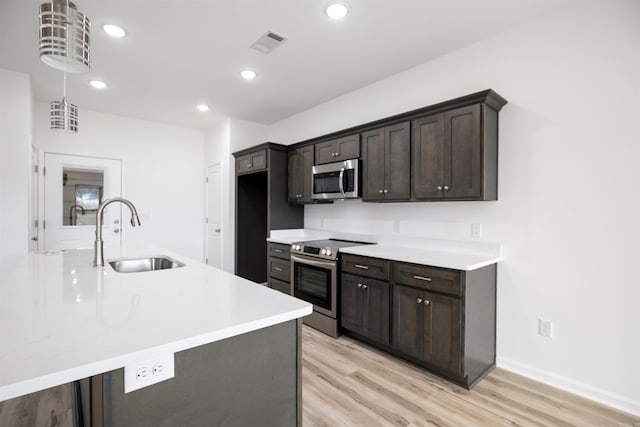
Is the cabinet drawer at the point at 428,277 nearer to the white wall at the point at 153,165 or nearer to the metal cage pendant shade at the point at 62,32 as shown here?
the metal cage pendant shade at the point at 62,32

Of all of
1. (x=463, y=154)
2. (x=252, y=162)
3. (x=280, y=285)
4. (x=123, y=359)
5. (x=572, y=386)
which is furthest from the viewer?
(x=252, y=162)

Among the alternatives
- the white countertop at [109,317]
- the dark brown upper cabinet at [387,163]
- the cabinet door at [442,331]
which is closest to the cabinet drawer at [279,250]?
the dark brown upper cabinet at [387,163]

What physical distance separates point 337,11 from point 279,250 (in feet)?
8.74

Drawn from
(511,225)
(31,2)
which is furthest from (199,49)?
(511,225)

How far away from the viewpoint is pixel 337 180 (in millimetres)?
3547

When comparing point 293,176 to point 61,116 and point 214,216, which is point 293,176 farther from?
point 61,116

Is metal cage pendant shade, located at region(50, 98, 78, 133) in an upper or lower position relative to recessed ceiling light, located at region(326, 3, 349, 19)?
lower

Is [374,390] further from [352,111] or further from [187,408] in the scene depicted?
[352,111]

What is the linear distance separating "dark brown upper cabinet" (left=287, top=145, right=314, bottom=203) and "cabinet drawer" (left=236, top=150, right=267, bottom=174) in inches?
14.1

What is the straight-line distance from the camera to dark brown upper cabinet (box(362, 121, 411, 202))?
2.92 meters

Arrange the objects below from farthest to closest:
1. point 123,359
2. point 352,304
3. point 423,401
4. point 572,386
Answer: point 352,304
point 572,386
point 423,401
point 123,359

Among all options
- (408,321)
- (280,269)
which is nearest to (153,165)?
(280,269)

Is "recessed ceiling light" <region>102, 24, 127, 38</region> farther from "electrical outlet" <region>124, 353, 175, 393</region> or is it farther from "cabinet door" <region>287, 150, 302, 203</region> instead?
"electrical outlet" <region>124, 353, 175, 393</region>

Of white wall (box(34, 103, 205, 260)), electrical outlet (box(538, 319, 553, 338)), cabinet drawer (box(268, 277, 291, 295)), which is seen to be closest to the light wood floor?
electrical outlet (box(538, 319, 553, 338))
